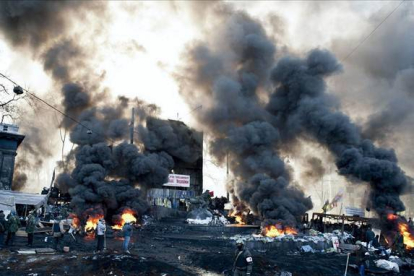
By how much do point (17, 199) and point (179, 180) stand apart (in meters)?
28.0

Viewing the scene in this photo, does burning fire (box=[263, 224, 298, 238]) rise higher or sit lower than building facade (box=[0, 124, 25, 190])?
lower

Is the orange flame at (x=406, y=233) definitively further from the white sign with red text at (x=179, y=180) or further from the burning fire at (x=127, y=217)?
the white sign with red text at (x=179, y=180)

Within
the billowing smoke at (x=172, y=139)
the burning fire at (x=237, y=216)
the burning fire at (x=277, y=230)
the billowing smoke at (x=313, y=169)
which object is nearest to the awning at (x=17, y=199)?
the billowing smoke at (x=172, y=139)

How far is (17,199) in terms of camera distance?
33062mm

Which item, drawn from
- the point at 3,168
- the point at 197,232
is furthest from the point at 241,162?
the point at 3,168

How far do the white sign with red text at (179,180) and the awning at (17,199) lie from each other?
24.1 metres

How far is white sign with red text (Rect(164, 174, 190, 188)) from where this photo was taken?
186 feet

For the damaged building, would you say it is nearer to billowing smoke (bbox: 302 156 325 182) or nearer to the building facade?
billowing smoke (bbox: 302 156 325 182)

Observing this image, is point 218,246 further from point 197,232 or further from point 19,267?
point 19,267

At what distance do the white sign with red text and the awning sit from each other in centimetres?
2409

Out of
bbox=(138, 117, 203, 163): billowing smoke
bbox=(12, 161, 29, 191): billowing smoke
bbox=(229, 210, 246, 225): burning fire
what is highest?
bbox=(138, 117, 203, 163): billowing smoke

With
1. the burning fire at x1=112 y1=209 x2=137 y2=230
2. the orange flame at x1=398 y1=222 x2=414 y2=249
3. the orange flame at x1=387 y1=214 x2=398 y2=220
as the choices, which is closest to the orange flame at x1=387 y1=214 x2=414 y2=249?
the orange flame at x1=398 y1=222 x2=414 y2=249

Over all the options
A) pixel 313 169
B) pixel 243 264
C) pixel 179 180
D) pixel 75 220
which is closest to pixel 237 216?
pixel 313 169

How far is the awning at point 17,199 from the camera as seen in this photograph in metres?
30.6
